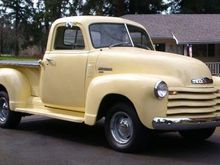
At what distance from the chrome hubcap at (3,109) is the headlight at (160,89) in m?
4.34

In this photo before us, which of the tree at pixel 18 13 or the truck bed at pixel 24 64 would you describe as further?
the tree at pixel 18 13

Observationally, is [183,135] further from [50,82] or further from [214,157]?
[50,82]

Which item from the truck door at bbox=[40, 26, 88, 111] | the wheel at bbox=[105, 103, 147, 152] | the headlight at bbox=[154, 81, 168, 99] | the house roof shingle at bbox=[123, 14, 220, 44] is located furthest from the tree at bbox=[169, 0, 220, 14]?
the headlight at bbox=[154, 81, 168, 99]

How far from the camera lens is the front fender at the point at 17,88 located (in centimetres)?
1090

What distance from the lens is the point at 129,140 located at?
330 inches

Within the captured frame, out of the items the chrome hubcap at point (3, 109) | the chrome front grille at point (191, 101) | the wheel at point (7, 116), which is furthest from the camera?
the chrome hubcap at point (3, 109)

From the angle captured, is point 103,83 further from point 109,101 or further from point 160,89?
point 160,89

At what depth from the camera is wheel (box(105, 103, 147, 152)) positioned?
824 cm

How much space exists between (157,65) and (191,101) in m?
0.77

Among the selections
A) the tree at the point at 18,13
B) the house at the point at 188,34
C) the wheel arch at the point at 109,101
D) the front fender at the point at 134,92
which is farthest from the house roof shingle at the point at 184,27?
the tree at the point at 18,13

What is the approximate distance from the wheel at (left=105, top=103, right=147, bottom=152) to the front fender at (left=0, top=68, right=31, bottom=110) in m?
2.71

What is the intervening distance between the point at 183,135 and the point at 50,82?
8.46 feet

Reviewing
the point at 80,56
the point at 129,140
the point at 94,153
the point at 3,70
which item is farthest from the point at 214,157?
the point at 3,70

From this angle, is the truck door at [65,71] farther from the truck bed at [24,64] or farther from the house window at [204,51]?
the house window at [204,51]
